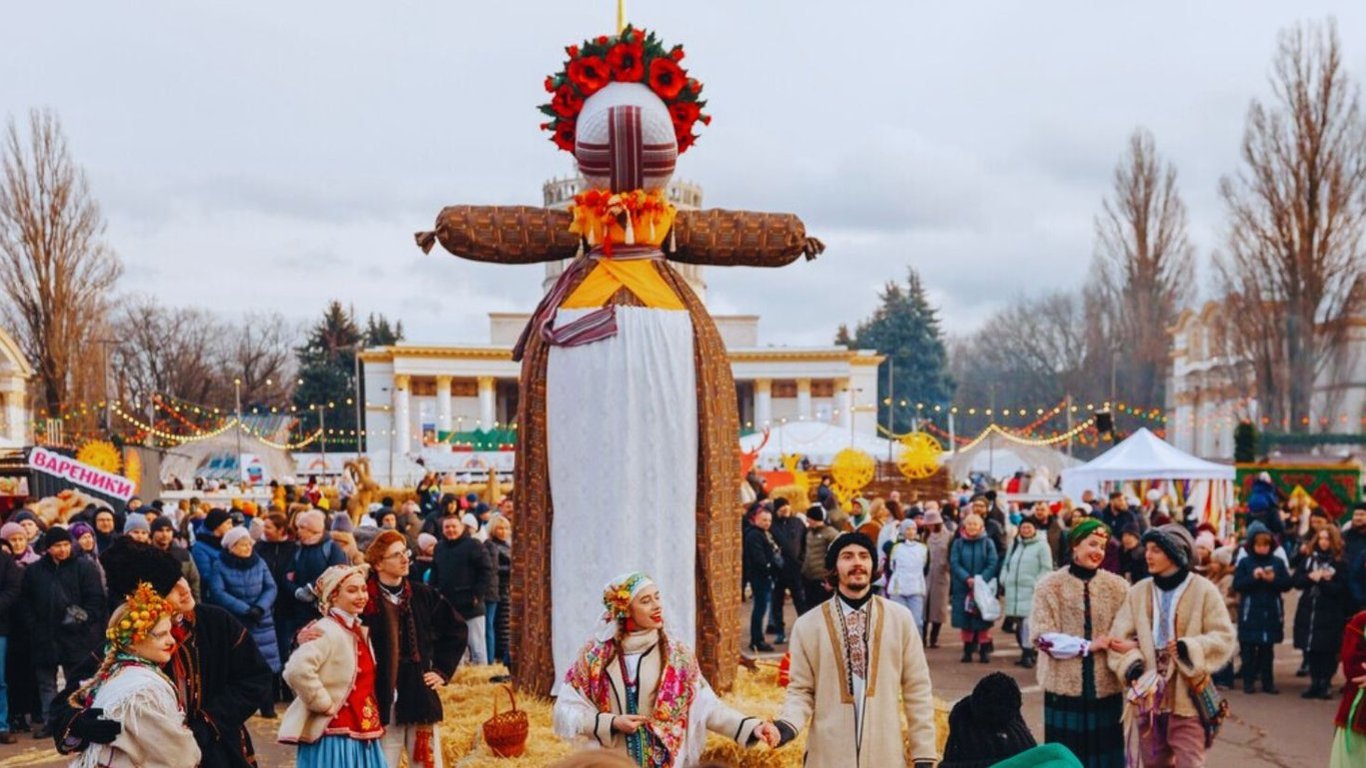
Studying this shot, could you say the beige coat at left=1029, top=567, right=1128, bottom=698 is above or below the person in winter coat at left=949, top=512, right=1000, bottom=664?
above

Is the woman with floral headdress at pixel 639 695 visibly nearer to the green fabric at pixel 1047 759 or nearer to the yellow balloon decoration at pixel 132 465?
the green fabric at pixel 1047 759

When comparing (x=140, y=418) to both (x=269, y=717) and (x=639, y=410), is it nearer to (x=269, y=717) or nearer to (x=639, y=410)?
(x=269, y=717)

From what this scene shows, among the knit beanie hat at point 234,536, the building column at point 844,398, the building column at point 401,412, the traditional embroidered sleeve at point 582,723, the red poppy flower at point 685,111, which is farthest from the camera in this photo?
the building column at point 844,398

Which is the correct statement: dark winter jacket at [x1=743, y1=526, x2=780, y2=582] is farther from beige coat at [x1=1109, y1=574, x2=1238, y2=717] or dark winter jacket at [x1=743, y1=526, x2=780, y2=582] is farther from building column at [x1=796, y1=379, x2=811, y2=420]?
building column at [x1=796, y1=379, x2=811, y2=420]

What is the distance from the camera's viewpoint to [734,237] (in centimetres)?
816

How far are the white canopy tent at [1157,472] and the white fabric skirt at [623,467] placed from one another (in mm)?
14991

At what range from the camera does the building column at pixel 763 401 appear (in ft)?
227

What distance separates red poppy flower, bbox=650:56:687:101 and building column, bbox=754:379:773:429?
60.9m

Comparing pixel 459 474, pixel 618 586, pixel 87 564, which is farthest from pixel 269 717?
pixel 459 474

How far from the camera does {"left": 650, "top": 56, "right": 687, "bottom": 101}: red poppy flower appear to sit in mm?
7922

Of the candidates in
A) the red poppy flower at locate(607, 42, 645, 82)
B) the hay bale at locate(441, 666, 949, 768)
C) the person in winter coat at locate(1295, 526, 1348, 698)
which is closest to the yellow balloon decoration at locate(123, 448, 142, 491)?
the hay bale at locate(441, 666, 949, 768)

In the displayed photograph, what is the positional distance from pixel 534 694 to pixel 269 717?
364 cm

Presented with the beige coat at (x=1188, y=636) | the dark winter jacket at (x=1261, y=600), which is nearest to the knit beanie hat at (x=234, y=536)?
the beige coat at (x=1188, y=636)

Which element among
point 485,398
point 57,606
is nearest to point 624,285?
point 57,606
